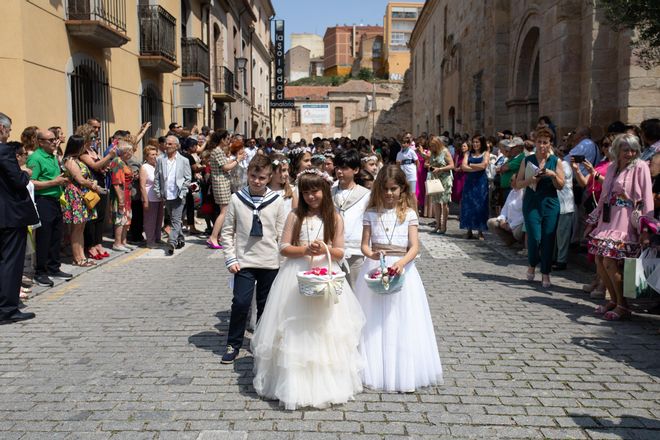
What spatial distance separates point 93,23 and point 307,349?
30.2 feet

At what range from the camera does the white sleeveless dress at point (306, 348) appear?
4.16 metres

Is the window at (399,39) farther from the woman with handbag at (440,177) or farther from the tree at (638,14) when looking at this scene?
the tree at (638,14)

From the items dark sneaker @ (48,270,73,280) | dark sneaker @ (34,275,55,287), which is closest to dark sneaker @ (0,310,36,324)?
dark sneaker @ (34,275,55,287)

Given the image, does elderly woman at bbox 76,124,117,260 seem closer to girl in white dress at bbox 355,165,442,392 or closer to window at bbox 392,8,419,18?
girl in white dress at bbox 355,165,442,392

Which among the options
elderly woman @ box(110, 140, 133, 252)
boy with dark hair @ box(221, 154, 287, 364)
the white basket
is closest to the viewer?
the white basket

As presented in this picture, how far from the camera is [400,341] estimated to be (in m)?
4.47

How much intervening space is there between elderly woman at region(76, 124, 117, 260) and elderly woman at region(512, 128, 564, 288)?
5837mm

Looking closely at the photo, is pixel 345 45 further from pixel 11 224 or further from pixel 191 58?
pixel 11 224

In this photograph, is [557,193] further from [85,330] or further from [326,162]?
[85,330]

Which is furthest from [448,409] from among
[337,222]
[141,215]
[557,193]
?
[141,215]

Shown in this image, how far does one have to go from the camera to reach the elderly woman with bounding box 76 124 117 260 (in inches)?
358

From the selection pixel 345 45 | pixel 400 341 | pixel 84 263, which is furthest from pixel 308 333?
pixel 345 45

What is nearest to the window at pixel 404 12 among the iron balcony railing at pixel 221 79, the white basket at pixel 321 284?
the iron balcony railing at pixel 221 79

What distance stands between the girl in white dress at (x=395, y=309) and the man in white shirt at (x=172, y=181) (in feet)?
20.5
